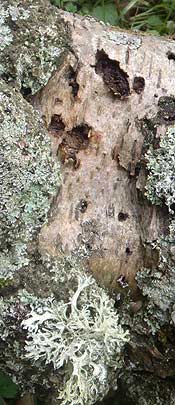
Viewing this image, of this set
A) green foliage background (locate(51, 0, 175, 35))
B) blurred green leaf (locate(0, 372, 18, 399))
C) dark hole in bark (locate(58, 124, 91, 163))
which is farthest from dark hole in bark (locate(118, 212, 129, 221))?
green foliage background (locate(51, 0, 175, 35))

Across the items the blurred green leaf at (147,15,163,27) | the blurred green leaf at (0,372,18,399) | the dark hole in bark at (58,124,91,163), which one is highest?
the blurred green leaf at (147,15,163,27)

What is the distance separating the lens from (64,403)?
5.83ft

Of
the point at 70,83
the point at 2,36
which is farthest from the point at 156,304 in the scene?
the point at 2,36

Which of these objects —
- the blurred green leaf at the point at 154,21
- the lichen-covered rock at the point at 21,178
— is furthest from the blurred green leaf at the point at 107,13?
the lichen-covered rock at the point at 21,178

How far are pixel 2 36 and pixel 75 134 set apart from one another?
31cm

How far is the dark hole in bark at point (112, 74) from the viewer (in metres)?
1.96

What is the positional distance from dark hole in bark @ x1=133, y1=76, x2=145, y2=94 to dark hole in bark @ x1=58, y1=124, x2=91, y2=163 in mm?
169

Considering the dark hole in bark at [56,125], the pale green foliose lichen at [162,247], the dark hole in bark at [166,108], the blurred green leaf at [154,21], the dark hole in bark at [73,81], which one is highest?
the blurred green leaf at [154,21]

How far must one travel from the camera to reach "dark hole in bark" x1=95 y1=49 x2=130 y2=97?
196 cm

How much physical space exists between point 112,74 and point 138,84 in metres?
0.07

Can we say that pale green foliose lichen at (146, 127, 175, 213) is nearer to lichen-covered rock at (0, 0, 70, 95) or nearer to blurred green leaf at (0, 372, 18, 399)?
lichen-covered rock at (0, 0, 70, 95)

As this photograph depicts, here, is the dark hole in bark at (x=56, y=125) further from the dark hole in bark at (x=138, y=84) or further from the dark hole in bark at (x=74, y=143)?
the dark hole in bark at (x=138, y=84)

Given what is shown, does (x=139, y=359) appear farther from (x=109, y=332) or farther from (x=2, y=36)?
(x=2, y=36)

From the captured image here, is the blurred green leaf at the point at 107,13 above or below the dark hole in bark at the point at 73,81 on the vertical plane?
above
